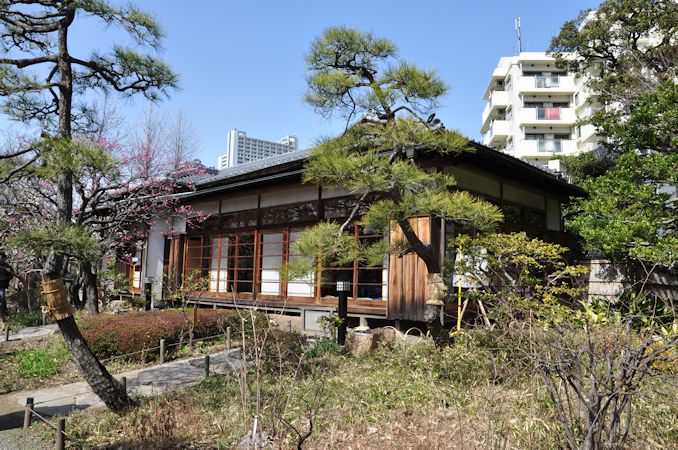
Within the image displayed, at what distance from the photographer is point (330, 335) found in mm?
8773

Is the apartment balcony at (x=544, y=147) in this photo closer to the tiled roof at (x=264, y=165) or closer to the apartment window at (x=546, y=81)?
the apartment window at (x=546, y=81)

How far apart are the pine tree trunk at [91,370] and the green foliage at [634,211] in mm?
8342

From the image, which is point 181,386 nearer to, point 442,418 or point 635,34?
point 442,418

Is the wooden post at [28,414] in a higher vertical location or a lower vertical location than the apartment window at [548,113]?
lower

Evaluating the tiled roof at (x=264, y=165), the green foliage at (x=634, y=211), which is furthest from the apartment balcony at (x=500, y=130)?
the green foliage at (x=634, y=211)

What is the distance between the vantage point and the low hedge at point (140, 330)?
793 cm

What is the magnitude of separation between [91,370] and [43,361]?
3.65 metres

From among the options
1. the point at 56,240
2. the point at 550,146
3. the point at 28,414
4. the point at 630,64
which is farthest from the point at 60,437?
the point at 550,146

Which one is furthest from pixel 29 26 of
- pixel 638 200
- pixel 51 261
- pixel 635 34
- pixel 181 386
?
pixel 635 34

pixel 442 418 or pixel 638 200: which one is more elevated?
pixel 638 200

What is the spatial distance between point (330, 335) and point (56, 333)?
20.7ft

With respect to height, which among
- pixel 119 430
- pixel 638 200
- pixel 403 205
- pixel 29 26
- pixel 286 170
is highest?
pixel 29 26

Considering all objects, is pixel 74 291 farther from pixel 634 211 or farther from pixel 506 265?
pixel 634 211

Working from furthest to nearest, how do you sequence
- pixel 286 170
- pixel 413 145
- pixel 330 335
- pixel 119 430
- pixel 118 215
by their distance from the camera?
pixel 118 215 → pixel 286 170 → pixel 330 335 → pixel 413 145 → pixel 119 430
